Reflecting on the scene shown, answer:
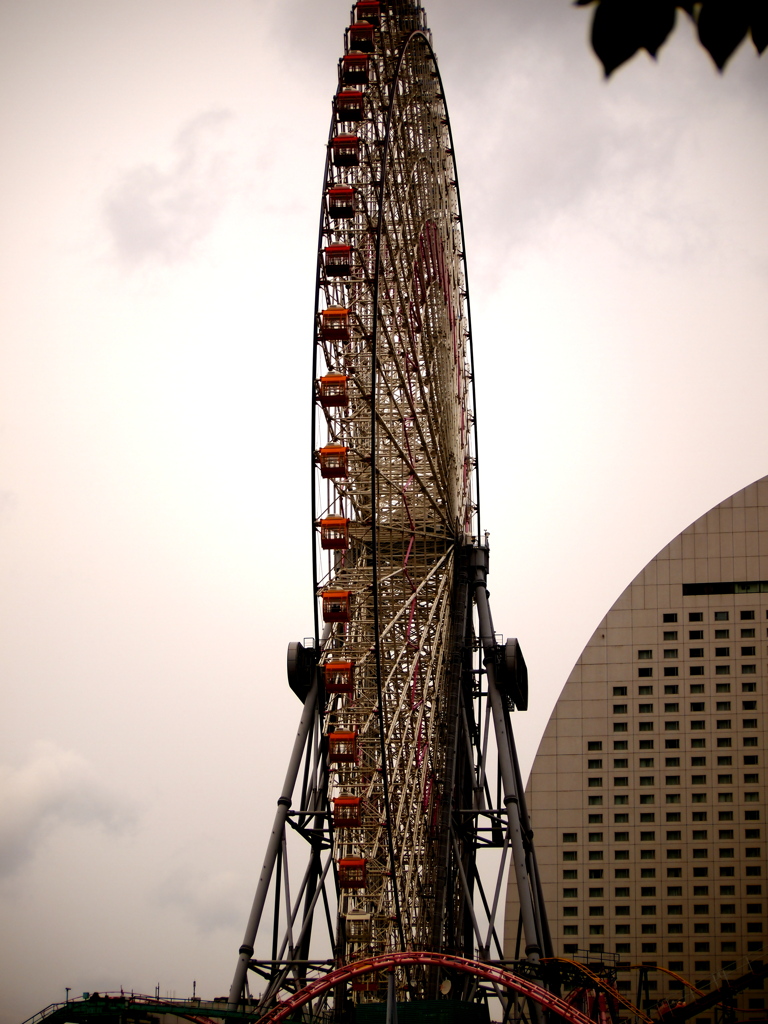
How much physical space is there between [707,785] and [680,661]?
7055 mm

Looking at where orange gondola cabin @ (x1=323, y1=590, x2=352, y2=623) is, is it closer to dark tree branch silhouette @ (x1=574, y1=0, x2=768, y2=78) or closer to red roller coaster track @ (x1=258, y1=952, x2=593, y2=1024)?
red roller coaster track @ (x1=258, y1=952, x2=593, y2=1024)

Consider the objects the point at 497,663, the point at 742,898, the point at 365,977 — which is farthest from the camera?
the point at 742,898

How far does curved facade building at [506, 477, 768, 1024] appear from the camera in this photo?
82.7 metres

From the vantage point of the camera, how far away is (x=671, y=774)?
3378 inches

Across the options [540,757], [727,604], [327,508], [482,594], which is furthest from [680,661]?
[327,508]

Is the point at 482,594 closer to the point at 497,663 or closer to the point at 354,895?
the point at 497,663

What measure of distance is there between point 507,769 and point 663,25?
45.1 m

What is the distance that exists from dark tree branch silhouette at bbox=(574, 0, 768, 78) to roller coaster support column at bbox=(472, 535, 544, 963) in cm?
4132

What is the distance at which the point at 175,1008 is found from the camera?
42812 mm

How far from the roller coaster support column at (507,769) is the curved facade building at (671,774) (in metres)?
32.8

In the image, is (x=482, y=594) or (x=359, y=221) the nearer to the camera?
(x=359, y=221)

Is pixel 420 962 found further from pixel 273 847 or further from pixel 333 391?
pixel 333 391

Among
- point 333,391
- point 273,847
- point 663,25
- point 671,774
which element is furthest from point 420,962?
point 671,774

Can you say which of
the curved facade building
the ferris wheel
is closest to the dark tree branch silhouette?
the ferris wheel
